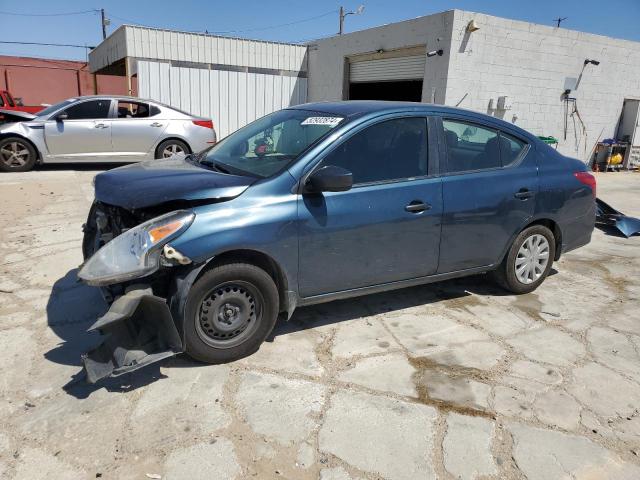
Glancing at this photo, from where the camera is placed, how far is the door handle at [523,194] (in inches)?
171

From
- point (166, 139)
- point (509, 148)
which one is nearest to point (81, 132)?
point (166, 139)

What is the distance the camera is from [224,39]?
1461 cm

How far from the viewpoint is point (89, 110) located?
1020 centimetres

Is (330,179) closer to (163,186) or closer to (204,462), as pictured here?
(163,186)

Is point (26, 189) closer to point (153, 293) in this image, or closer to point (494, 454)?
point (153, 293)

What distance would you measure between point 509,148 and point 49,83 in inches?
1126

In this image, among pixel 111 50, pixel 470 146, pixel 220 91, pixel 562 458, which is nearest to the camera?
pixel 562 458

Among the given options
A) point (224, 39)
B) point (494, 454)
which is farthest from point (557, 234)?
point (224, 39)

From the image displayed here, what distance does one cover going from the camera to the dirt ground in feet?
8.25

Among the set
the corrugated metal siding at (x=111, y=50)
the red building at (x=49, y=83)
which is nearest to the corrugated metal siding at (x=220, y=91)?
the corrugated metal siding at (x=111, y=50)

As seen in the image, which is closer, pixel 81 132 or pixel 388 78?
pixel 81 132

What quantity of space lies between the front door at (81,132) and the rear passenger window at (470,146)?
831 centimetres

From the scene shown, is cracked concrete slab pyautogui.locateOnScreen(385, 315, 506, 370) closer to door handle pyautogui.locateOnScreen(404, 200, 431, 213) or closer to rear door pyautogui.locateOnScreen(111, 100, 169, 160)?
Answer: door handle pyautogui.locateOnScreen(404, 200, 431, 213)

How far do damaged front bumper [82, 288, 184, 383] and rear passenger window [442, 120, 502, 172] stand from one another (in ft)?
8.00
